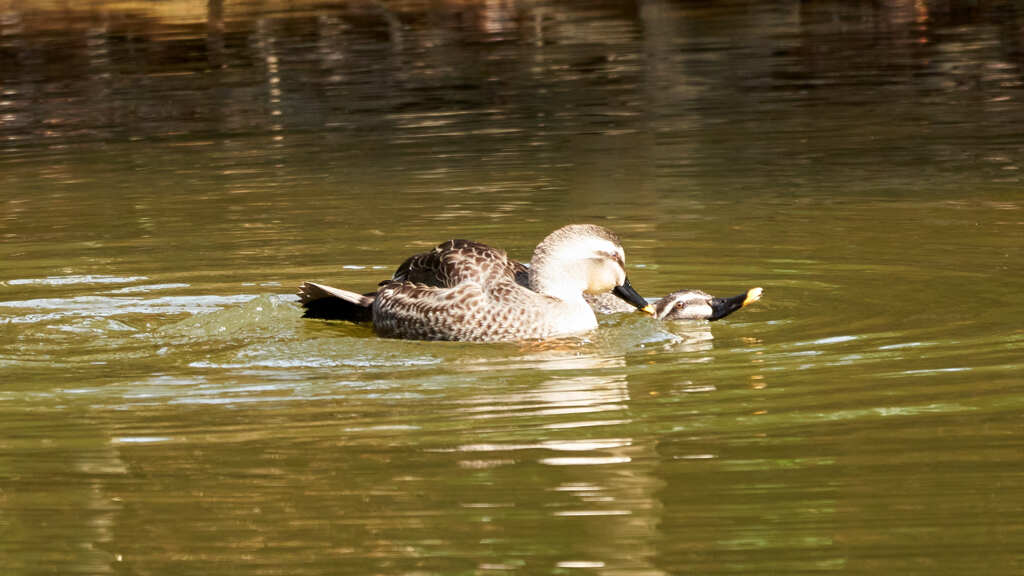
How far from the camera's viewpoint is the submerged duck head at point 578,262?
965 cm

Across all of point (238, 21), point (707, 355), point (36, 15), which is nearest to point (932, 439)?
point (707, 355)

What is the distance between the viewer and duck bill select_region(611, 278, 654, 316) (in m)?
9.80

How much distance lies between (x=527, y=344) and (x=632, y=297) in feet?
2.39

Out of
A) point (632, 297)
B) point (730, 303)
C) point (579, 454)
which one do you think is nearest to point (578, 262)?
point (632, 297)

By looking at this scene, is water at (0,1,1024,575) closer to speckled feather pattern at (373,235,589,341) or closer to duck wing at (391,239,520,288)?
speckled feather pattern at (373,235,589,341)

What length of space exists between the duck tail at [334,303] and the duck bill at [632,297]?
139 centimetres

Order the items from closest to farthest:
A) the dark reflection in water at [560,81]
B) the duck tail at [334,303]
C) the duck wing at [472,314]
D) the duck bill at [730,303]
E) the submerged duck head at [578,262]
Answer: the duck wing at [472,314], the submerged duck head at [578,262], the duck bill at [730,303], the duck tail at [334,303], the dark reflection in water at [560,81]

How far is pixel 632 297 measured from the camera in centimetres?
984

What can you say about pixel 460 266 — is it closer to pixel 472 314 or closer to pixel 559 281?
pixel 472 314

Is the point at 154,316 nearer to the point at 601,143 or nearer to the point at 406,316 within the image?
the point at 406,316

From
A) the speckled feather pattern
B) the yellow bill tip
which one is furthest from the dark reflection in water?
the speckled feather pattern

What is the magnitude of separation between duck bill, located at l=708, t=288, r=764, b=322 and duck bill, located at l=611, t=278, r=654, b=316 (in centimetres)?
35

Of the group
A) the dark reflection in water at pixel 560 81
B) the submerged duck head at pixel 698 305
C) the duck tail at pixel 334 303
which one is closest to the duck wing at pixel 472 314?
the duck tail at pixel 334 303

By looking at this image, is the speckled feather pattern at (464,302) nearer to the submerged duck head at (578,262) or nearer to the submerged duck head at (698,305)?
the submerged duck head at (578,262)
